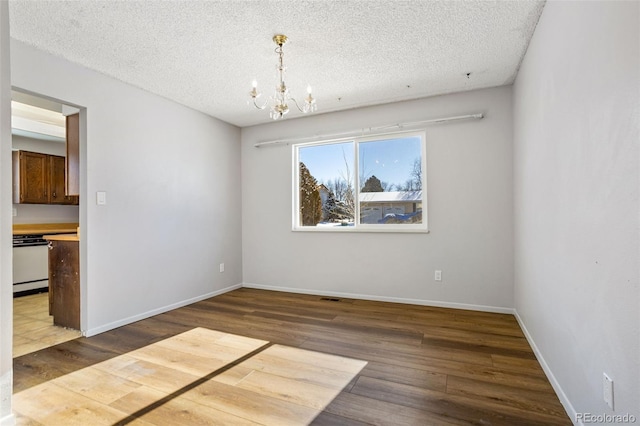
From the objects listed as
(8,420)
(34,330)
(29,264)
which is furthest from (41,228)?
(8,420)

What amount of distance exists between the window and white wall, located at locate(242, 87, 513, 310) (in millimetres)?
149

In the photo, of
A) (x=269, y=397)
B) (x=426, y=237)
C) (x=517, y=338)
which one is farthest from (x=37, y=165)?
(x=517, y=338)

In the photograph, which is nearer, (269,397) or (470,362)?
(269,397)

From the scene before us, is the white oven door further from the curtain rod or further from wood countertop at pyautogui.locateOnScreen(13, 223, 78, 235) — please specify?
the curtain rod

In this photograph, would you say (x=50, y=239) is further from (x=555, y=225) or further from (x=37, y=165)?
(x=555, y=225)

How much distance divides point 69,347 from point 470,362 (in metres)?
3.33

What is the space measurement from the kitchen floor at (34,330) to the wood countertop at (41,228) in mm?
1188

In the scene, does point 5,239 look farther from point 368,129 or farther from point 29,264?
point 29,264

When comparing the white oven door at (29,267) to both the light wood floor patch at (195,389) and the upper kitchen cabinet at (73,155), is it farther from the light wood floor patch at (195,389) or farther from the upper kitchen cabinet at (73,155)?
the light wood floor patch at (195,389)

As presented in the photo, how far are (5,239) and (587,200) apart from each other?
9.78 feet

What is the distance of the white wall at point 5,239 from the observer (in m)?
1.61

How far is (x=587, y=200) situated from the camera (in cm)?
146

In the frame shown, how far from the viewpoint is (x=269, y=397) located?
1916 mm

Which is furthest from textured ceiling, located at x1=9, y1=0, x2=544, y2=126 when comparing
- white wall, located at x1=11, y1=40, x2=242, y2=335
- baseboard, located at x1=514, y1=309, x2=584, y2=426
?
baseboard, located at x1=514, y1=309, x2=584, y2=426
